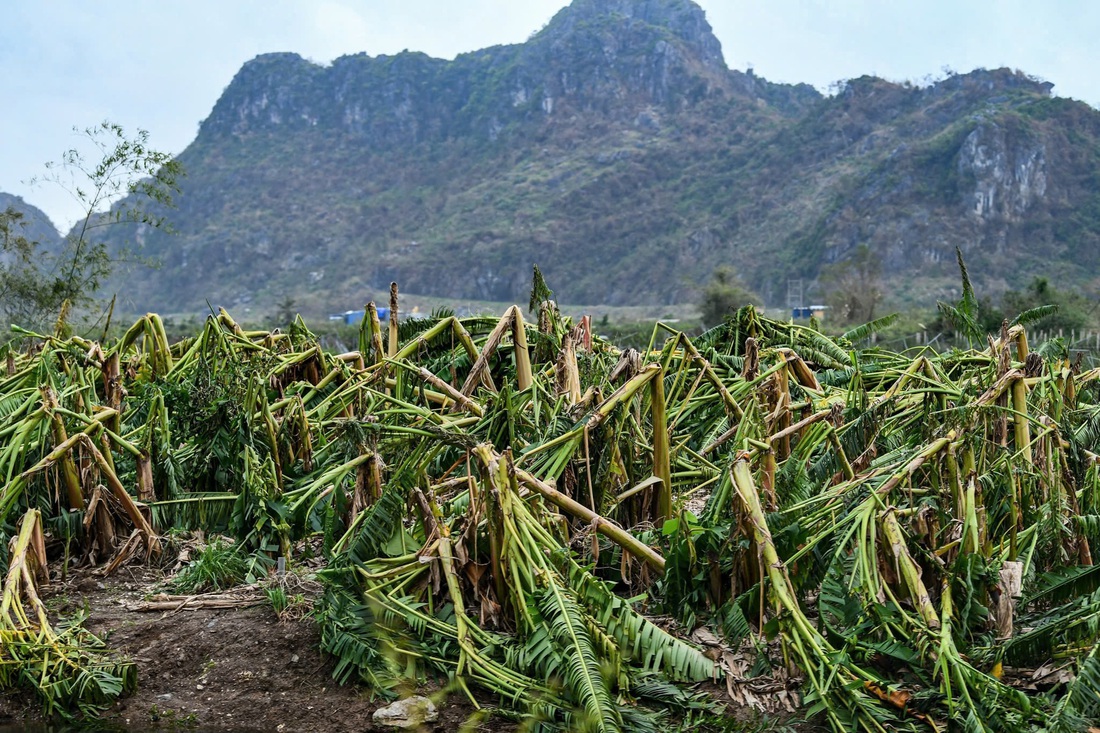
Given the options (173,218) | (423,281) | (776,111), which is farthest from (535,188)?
(173,218)

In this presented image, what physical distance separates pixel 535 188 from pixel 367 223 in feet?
51.8

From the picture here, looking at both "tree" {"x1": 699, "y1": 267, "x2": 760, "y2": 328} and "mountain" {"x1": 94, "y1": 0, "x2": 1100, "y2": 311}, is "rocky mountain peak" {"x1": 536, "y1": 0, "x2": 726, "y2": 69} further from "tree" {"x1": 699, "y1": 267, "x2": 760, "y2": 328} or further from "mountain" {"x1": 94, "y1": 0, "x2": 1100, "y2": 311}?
"tree" {"x1": 699, "y1": 267, "x2": 760, "y2": 328}

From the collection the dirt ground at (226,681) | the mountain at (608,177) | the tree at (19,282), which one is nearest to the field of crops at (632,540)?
the dirt ground at (226,681)

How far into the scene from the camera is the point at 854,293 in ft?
120

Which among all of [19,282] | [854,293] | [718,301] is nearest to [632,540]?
[19,282]

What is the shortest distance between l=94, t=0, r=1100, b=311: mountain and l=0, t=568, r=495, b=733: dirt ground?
4744 centimetres

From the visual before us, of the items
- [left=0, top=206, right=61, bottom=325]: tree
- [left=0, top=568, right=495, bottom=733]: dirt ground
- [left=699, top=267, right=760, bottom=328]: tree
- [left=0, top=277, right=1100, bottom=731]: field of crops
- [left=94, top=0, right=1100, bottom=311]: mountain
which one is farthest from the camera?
[left=94, top=0, right=1100, bottom=311]: mountain

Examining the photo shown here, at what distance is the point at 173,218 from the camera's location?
4040 inches

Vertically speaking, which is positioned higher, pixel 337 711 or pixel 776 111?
pixel 776 111

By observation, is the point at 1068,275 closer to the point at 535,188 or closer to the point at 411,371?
the point at 535,188

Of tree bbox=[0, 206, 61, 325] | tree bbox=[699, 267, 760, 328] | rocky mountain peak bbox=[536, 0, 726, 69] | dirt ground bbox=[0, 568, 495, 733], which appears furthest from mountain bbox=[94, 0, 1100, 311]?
dirt ground bbox=[0, 568, 495, 733]

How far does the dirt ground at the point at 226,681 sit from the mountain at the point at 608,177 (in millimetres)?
47435

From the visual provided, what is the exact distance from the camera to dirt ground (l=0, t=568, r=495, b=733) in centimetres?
287

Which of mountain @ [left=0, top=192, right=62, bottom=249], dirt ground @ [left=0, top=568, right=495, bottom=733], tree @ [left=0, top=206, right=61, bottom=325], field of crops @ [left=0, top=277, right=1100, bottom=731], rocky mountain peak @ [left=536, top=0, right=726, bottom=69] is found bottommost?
dirt ground @ [left=0, top=568, right=495, bottom=733]
